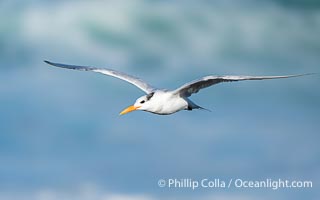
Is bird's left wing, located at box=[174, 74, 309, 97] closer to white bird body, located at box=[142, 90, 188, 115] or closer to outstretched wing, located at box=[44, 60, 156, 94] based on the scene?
white bird body, located at box=[142, 90, 188, 115]

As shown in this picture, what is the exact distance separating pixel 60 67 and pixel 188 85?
30.6 ft

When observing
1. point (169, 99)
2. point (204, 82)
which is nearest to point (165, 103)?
point (169, 99)

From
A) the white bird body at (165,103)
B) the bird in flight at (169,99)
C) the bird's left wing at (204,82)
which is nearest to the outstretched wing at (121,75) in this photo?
the bird in flight at (169,99)

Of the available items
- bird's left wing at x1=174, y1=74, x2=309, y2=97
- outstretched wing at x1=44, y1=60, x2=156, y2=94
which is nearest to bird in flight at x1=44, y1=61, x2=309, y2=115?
bird's left wing at x1=174, y1=74, x2=309, y2=97

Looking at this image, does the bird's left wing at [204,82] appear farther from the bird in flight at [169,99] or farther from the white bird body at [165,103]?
the white bird body at [165,103]

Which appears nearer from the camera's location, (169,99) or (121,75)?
(169,99)

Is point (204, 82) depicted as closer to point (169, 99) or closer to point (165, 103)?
point (169, 99)

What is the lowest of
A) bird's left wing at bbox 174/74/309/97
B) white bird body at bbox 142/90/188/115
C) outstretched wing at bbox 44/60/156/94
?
white bird body at bbox 142/90/188/115

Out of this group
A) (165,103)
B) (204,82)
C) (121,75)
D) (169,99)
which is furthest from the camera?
→ (121,75)

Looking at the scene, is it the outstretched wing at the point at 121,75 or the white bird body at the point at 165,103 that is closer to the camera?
the white bird body at the point at 165,103

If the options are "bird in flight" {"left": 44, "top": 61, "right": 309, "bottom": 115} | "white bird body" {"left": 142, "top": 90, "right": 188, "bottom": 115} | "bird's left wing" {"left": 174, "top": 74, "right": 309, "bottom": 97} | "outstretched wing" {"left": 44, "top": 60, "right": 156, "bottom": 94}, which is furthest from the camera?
"outstretched wing" {"left": 44, "top": 60, "right": 156, "bottom": 94}

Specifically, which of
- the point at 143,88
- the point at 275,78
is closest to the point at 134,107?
the point at 143,88

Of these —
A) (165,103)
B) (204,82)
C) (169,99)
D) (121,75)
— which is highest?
(121,75)

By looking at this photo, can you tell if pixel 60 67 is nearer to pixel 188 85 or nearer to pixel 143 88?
pixel 143 88
